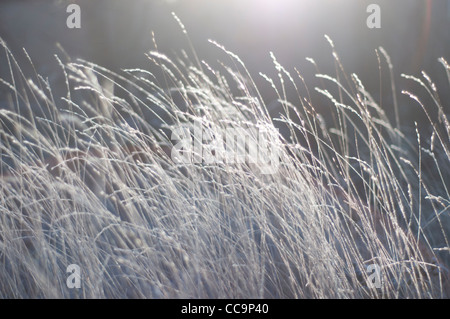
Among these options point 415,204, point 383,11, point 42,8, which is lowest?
point 415,204

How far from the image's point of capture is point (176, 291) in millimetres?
2023

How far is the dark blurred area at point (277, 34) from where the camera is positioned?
4414mm

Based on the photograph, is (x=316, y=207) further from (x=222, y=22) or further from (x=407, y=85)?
(x=222, y=22)

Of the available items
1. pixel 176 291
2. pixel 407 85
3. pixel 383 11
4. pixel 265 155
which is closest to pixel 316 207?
pixel 265 155

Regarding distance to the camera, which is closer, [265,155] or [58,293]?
[58,293]

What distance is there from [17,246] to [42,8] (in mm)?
3590

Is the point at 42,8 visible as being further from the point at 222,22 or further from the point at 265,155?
the point at 265,155

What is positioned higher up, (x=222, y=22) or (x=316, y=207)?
(x=222, y=22)

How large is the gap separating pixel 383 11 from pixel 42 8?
352cm

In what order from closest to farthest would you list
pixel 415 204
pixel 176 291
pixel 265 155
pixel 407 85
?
pixel 176 291 → pixel 265 155 → pixel 415 204 → pixel 407 85

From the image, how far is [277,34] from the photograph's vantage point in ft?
15.0

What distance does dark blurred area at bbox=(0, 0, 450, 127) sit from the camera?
441cm

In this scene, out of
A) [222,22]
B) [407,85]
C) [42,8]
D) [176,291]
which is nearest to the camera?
[176,291]

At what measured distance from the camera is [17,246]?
240 cm
